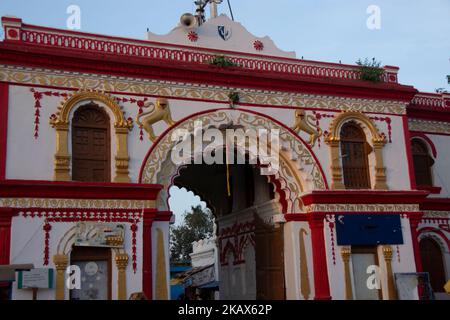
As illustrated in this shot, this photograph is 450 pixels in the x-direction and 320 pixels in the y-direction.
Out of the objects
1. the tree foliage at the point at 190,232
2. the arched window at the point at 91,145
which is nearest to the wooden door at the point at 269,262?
the arched window at the point at 91,145

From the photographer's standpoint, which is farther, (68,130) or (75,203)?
(68,130)

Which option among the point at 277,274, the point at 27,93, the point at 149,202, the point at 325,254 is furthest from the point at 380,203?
the point at 27,93

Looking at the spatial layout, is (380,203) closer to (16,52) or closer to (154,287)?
(154,287)

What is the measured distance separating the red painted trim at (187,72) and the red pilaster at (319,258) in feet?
11.3

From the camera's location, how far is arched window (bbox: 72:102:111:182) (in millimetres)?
12258

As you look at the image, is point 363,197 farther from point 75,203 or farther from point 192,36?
point 75,203

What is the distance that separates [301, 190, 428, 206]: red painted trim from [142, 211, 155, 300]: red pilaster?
4.12m

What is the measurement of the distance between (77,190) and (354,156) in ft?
24.1

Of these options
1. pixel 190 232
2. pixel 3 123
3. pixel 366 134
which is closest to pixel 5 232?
pixel 3 123

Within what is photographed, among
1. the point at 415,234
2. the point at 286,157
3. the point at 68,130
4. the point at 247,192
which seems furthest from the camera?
the point at 247,192

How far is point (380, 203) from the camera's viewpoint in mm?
14555

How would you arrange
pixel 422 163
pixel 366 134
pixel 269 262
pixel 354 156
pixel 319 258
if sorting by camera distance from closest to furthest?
1. pixel 319 258
2. pixel 354 156
3. pixel 366 134
4. pixel 269 262
5. pixel 422 163

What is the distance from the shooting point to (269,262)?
1522 cm
